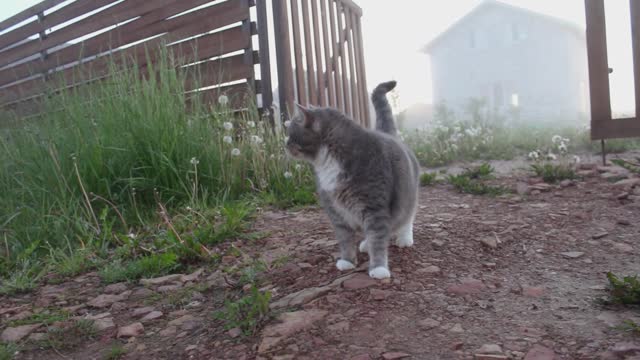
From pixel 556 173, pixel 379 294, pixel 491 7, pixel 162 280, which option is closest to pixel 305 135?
pixel 379 294

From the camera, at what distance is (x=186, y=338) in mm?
1756

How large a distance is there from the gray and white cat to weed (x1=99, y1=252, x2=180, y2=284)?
77 cm

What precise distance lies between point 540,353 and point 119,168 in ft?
8.80

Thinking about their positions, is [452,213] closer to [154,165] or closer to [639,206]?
[639,206]

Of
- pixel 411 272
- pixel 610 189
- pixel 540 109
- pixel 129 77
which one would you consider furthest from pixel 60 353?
pixel 540 109

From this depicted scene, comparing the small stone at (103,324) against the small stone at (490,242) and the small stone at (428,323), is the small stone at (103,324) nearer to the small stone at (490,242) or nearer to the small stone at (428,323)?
the small stone at (428,323)

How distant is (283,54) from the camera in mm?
4527

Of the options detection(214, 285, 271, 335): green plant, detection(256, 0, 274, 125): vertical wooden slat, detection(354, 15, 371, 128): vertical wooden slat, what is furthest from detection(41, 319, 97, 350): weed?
detection(354, 15, 371, 128): vertical wooden slat

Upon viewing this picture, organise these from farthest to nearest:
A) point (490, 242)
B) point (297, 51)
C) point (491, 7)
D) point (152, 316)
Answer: point (491, 7) → point (297, 51) → point (490, 242) → point (152, 316)

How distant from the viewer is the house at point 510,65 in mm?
6934

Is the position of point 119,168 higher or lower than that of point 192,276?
higher

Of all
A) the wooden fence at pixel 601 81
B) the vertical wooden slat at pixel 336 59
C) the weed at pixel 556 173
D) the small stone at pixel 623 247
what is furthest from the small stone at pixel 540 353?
the vertical wooden slat at pixel 336 59

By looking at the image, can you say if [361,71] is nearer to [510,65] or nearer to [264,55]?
[264,55]

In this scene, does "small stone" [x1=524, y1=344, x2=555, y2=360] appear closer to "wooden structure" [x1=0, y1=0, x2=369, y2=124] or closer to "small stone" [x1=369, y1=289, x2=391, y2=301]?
"small stone" [x1=369, y1=289, x2=391, y2=301]
